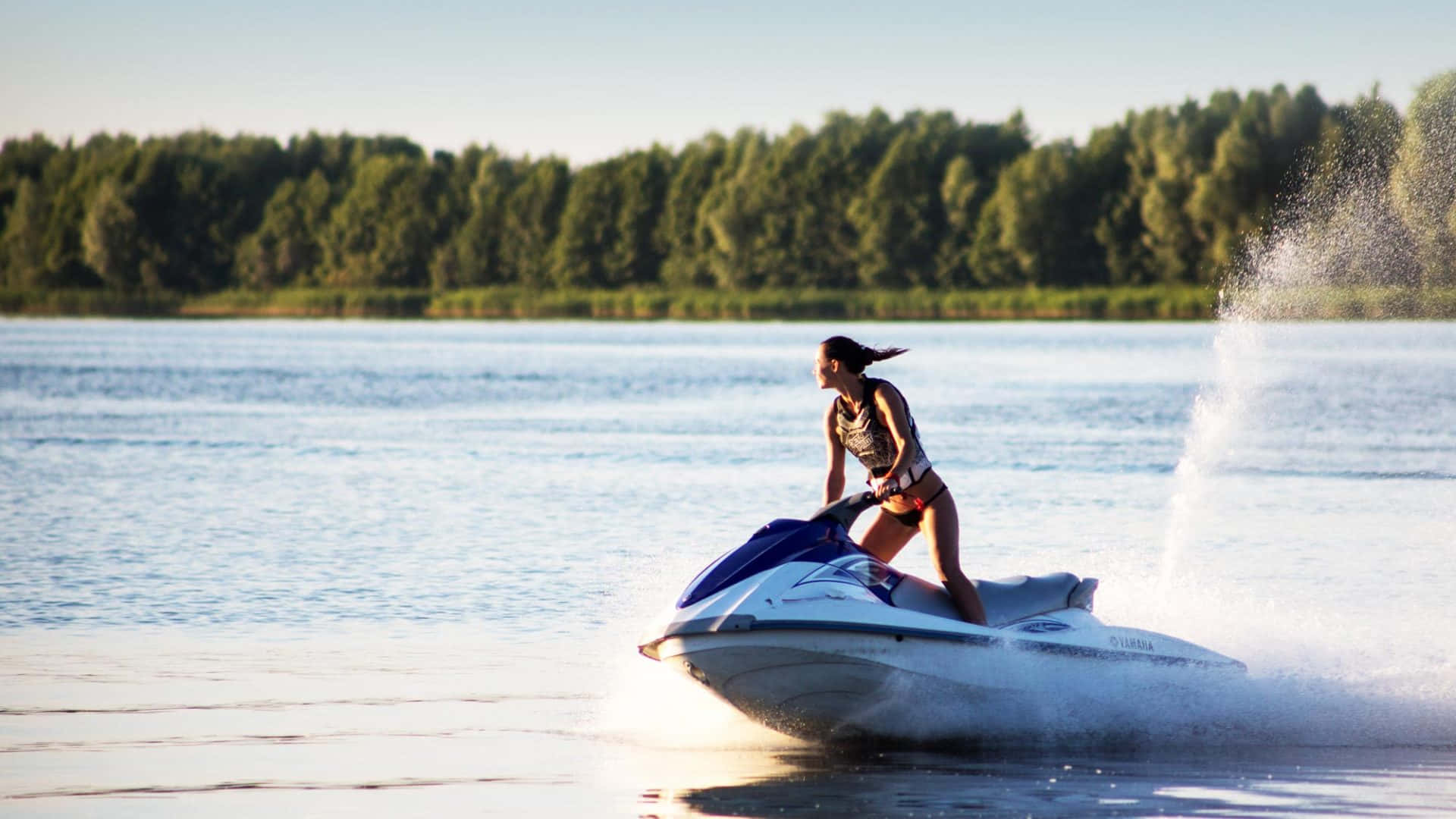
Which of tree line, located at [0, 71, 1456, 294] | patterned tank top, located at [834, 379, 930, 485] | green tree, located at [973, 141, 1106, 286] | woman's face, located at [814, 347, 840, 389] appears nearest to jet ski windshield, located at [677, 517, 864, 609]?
patterned tank top, located at [834, 379, 930, 485]

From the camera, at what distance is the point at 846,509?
7.92 m

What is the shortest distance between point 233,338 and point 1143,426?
190ft

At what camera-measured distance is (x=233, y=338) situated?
79188mm

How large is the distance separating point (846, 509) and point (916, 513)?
0.40 m

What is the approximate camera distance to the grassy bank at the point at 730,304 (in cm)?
6291

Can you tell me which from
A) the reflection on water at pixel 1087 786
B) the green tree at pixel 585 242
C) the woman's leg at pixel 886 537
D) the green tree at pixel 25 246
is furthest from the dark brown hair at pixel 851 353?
the green tree at pixel 25 246

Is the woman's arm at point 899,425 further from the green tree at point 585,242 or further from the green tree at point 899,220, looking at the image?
the green tree at point 585,242

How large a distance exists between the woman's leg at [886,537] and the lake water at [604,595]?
891mm

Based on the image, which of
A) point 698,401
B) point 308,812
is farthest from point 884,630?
point 698,401

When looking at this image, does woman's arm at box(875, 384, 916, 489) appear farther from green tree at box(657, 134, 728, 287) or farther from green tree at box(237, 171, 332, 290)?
green tree at box(237, 171, 332, 290)

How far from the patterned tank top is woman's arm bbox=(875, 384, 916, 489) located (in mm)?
22

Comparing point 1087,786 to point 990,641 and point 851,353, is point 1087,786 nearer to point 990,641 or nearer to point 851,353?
point 990,641

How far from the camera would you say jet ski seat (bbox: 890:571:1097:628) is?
26.4 ft

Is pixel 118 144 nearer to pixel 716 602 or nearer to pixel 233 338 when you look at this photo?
pixel 233 338
